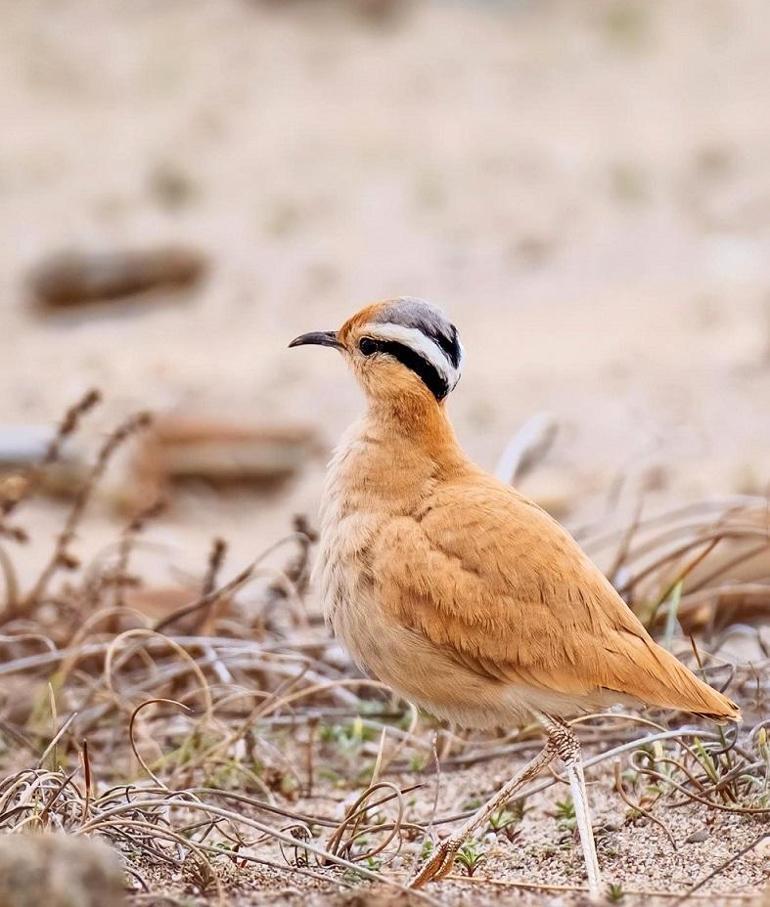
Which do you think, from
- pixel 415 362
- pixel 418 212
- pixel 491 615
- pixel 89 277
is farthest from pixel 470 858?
pixel 418 212

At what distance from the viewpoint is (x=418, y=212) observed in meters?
12.8

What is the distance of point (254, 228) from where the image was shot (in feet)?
41.3

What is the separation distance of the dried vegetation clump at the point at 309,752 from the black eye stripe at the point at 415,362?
0.79 metres

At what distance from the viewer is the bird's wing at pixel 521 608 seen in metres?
3.10

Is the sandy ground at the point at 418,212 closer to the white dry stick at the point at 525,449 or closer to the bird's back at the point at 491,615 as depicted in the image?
the white dry stick at the point at 525,449

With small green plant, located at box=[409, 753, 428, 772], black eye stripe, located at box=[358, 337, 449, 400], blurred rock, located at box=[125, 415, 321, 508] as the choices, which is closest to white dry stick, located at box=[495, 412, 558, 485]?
small green plant, located at box=[409, 753, 428, 772]

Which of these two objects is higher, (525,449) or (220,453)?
(220,453)

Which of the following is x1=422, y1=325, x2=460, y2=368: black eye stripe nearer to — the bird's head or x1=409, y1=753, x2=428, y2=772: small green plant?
the bird's head

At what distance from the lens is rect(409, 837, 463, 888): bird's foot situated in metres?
3.07

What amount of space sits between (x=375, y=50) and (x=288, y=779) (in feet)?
42.8

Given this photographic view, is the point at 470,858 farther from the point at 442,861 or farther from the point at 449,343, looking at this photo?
the point at 449,343

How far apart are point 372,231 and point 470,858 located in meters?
9.71

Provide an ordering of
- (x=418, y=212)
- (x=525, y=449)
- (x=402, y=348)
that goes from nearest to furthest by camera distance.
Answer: (x=402, y=348), (x=525, y=449), (x=418, y=212)

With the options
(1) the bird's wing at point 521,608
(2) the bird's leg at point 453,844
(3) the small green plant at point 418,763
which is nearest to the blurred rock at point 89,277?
(3) the small green plant at point 418,763
